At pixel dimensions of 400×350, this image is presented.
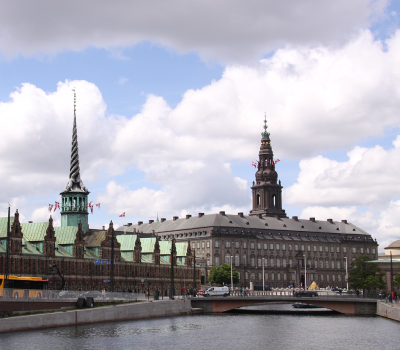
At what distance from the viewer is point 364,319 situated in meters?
102

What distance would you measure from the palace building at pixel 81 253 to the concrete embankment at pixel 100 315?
9.96 metres

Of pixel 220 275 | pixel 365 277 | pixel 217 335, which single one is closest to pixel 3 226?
pixel 217 335

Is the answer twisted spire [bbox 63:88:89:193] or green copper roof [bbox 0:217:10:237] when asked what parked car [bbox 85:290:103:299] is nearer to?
green copper roof [bbox 0:217:10:237]

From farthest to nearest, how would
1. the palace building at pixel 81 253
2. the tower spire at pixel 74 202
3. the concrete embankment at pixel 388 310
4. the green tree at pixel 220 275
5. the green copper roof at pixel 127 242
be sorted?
1. the green tree at pixel 220 275
2. the green copper roof at pixel 127 242
3. the tower spire at pixel 74 202
4. the palace building at pixel 81 253
5. the concrete embankment at pixel 388 310

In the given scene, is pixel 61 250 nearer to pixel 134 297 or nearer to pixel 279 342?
pixel 134 297

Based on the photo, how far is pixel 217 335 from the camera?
81062mm

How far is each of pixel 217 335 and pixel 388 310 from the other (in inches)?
1244

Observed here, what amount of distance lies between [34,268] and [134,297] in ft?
111

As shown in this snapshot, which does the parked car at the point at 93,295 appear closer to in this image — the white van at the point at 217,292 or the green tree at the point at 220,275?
the white van at the point at 217,292

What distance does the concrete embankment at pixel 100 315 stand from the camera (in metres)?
75.8

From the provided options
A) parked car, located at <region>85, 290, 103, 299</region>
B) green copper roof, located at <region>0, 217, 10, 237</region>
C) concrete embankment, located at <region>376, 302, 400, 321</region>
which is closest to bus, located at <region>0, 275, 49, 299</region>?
parked car, located at <region>85, 290, 103, 299</region>

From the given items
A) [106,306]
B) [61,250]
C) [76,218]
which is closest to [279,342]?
[106,306]

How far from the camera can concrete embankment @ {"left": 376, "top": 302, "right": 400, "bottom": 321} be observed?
9608 cm

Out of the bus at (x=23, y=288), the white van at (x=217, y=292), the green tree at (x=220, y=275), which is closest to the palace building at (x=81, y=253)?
the white van at (x=217, y=292)
